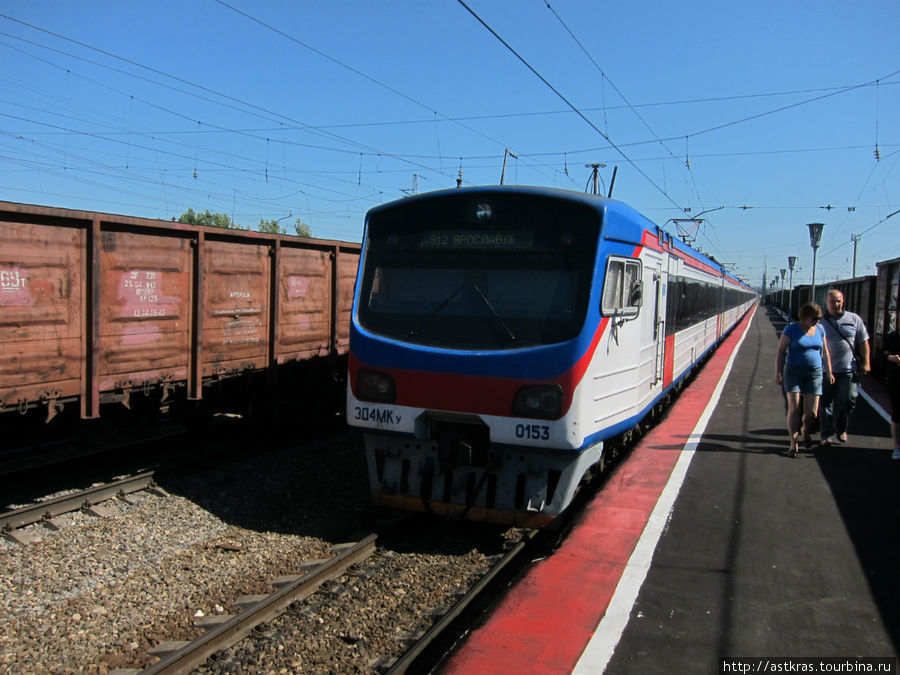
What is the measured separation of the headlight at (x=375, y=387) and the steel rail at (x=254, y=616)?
113cm

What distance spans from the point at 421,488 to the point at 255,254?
479 cm

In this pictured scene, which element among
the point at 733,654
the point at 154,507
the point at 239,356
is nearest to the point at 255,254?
the point at 239,356

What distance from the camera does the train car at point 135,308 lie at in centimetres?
615

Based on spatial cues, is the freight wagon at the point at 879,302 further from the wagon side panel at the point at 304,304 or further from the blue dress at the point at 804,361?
the wagon side panel at the point at 304,304

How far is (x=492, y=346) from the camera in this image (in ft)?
17.2

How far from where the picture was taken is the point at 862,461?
732 centimetres

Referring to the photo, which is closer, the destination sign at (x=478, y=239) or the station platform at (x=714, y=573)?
Answer: the station platform at (x=714, y=573)

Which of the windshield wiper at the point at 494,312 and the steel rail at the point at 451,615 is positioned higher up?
the windshield wiper at the point at 494,312

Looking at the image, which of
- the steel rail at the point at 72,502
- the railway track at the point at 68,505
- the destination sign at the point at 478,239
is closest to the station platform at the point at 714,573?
the destination sign at the point at 478,239

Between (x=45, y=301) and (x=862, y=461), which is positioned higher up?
(x=45, y=301)

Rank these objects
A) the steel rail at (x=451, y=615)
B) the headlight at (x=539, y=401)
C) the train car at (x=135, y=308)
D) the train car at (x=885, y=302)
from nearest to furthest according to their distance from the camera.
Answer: the steel rail at (x=451, y=615)
the headlight at (x=539, y=401)
the train car at (x=135, y=308)
the train car at (x=885, y=302)

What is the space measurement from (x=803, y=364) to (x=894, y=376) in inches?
33.7

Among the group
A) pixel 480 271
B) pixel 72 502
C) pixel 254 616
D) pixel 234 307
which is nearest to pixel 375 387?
pixel 480 271

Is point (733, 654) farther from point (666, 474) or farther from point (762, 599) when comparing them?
point (666, 474)
